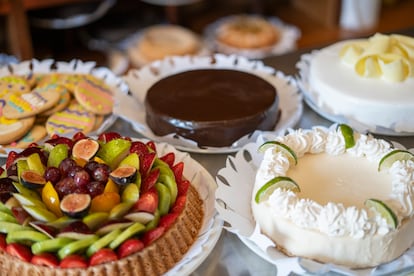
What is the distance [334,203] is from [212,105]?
1.75 ft

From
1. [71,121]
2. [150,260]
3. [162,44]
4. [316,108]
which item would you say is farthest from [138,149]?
[162,44]

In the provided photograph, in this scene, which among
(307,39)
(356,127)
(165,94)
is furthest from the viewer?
(307,39)

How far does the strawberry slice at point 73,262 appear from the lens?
102 centimetres

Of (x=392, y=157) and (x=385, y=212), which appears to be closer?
(x=385, y=212)

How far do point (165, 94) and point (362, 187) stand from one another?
2.11 feet

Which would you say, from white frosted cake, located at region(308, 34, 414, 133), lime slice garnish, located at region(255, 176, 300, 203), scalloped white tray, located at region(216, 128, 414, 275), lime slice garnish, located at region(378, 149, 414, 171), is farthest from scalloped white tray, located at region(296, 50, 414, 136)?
lime slice garnish, located at region(255, 176, 300, 203)

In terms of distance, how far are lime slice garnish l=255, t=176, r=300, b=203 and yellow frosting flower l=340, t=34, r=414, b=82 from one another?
560 mm

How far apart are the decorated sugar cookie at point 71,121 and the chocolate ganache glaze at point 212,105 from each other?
0.54ft

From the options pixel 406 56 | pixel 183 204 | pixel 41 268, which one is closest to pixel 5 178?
pixel 41 268

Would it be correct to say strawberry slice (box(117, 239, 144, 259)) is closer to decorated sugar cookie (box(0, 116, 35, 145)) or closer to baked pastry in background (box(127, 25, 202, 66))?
decorated sugar cookie (box(0, 116, 35, 145))

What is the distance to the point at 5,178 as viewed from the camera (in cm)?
117

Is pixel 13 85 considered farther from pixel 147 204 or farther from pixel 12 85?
pixel 147 204

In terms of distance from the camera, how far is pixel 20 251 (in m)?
1.04

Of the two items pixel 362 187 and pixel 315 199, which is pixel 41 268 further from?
pixel 362 187
